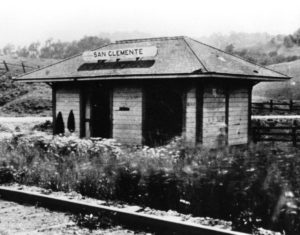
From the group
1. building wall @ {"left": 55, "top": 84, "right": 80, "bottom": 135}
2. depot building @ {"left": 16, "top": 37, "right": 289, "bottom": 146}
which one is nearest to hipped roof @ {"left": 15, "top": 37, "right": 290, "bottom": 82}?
depot building @ {"left": 16, "top": 37, "right": 289, "bottom": 146}

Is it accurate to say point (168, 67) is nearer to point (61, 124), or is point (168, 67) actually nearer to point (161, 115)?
point (161, 115)

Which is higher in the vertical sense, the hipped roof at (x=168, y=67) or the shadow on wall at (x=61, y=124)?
the hipped roof at (x=168, y=67)

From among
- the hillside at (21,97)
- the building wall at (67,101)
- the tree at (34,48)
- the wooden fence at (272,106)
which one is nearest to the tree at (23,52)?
the tree at (34,48)

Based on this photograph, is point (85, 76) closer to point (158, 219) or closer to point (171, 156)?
point (171, 156)

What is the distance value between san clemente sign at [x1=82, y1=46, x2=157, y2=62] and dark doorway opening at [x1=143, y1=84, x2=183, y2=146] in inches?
48.6

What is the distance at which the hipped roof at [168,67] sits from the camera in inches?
585

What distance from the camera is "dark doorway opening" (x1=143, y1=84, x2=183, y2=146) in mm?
16406

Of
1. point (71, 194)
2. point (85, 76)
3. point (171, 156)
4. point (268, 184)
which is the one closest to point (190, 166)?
point (171, 156)

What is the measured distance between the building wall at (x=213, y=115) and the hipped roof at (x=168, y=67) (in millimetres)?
901

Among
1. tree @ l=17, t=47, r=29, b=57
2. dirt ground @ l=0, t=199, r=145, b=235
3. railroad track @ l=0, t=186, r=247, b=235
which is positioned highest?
tree @ l=17, t=47, r=29, b=57

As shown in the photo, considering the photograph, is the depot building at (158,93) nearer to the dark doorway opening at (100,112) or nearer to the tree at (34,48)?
the dark doorway opening at (100,112)

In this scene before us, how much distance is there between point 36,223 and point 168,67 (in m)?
8.86

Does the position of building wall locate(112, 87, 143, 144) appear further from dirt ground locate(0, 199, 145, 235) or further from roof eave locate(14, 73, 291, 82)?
dirt ground locate(0, 199, 145, 235)

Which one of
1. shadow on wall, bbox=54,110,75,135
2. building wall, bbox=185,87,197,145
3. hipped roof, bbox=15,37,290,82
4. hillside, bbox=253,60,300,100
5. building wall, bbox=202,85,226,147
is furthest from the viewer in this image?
hillside, bbox=253,60,300,100
